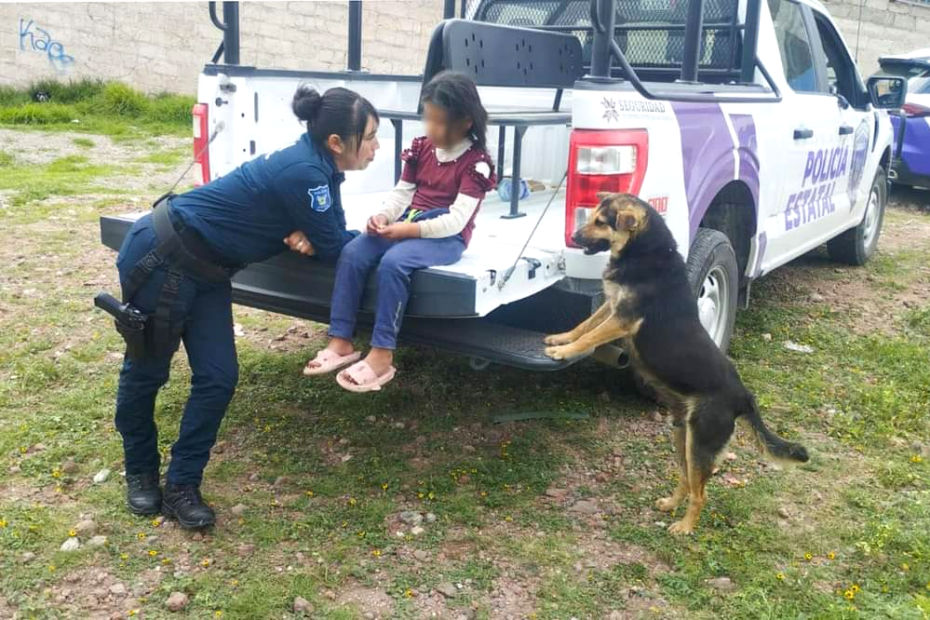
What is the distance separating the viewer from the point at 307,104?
10.3ft

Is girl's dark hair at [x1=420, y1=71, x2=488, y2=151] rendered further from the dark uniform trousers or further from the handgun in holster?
the handgun in holster

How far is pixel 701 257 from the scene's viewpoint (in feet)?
13.3

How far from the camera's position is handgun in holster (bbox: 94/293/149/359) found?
3027 mm

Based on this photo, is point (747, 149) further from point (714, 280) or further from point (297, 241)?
point (297, 241)

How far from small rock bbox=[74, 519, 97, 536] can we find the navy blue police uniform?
28cm

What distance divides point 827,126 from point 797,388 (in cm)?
172

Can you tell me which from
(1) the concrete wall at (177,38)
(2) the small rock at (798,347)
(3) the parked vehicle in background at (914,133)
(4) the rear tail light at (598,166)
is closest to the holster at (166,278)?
(4) the rear tail light at (598,166)

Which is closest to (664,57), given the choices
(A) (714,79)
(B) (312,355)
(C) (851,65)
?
(A) (714,79)

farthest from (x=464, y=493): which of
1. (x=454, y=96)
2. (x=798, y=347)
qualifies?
(x=798, y=347)

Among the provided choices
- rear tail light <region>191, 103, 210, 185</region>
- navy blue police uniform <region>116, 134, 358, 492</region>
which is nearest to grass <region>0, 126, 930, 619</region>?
navy blue police uniform <region>116, 134, 358, 492</region>

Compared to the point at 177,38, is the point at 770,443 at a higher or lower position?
lower

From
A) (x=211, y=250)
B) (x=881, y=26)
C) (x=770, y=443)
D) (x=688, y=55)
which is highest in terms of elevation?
(x=881, y=26)

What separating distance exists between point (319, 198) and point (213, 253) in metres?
0.41

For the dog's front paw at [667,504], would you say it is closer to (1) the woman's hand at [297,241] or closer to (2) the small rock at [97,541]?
(1) the woman's hand at [297,241]
